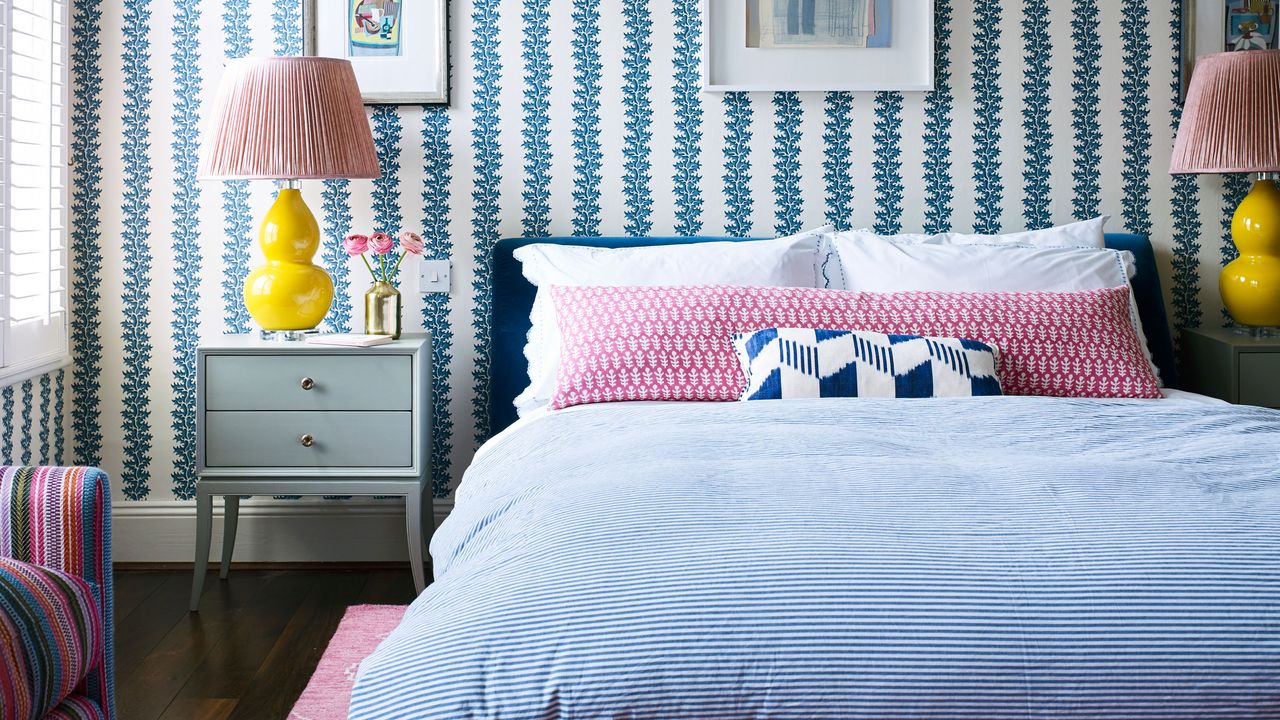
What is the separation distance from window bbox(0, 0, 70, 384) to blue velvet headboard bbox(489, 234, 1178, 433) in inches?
48.3

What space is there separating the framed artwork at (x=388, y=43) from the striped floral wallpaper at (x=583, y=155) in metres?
0.05

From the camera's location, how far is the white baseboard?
3.20 m

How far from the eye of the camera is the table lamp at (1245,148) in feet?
9.17

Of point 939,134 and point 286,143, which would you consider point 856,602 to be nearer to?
point 286,143

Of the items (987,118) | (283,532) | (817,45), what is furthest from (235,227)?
(987,118)

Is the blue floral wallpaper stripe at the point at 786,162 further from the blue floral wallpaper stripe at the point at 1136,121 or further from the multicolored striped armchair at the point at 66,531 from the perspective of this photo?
the multicolored striped armchair at the point at 66,531

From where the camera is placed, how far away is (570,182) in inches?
123

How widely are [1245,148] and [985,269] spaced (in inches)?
31.3

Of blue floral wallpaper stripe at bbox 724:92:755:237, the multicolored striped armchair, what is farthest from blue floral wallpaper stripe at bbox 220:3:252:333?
the multicolored striped armchair

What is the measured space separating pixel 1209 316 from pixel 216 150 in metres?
2.88

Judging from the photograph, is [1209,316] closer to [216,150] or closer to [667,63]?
[667,63]

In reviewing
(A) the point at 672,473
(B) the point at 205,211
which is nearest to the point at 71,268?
(B) the point at 205,211

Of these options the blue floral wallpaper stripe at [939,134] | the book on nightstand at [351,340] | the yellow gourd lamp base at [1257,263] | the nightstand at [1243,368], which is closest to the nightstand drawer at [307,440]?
the book on nightstand at [351,340]

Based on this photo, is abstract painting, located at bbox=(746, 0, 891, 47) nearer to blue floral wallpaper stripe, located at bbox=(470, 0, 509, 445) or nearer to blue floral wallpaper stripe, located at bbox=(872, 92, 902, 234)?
blue floral wallpaper stripe, located at bbox=(872, 92, 902, 234)
